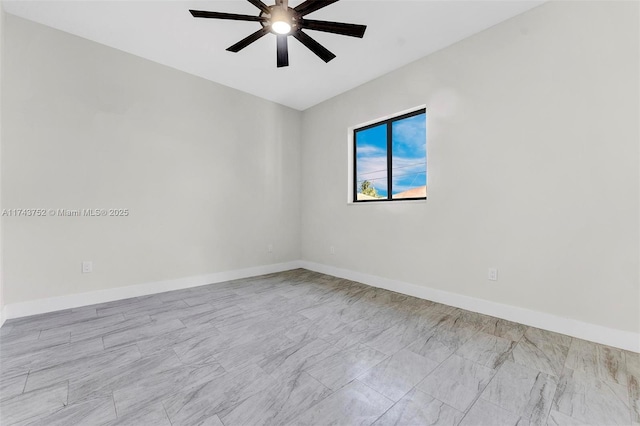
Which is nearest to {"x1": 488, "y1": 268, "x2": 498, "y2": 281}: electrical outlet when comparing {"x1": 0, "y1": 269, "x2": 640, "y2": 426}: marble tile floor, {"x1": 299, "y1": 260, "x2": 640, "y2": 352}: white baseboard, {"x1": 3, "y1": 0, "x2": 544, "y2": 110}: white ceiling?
{"x1": 299, "y1": 260, "x2": 640, "y2": 352}: white baseboard

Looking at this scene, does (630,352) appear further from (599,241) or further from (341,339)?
(341,339)

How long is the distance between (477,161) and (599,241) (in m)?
1.11

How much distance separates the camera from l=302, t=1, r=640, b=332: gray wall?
1.97m

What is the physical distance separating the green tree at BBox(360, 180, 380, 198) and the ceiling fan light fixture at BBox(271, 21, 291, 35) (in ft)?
7.36

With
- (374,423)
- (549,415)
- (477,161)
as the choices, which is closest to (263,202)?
(477,161)

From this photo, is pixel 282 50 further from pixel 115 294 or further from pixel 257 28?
pixel 115 294

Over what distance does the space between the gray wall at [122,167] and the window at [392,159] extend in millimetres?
1496

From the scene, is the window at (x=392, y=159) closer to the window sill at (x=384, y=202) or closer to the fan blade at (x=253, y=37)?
the window sill at (x=384, y=202)

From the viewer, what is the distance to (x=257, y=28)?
2648 millimetres

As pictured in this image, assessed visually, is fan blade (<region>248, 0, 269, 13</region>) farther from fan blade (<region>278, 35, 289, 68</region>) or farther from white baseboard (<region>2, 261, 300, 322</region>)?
white baseboard (<region>2, 261, 300, 322</region>)

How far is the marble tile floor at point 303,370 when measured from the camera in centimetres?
130

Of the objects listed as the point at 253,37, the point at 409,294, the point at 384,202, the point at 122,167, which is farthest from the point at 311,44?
the point at 409,294

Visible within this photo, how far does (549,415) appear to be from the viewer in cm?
129

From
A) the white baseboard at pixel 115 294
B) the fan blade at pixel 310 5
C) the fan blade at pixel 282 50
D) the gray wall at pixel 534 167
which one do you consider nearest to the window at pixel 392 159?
the gray wall at pixel 534 167
